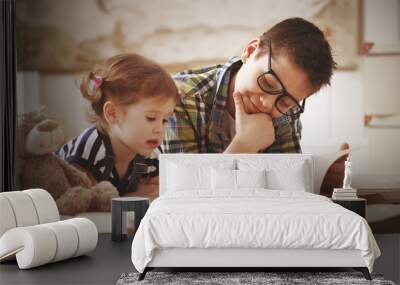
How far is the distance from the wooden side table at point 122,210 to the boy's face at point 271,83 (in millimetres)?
1582

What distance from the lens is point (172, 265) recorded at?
184 inches

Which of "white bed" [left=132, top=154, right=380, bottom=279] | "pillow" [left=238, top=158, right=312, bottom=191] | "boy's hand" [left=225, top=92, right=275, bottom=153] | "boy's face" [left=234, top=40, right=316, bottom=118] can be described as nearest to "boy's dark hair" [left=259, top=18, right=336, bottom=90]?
"boy's face" [left=234, top=40, right=316, bottom=118]

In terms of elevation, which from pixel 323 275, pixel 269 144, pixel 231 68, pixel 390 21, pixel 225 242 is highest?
pixel 390 21

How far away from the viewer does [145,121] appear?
6.96 m

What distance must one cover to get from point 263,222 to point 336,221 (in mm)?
539

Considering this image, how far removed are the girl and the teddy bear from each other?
9 centimetres

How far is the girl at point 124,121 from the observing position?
6.97 m

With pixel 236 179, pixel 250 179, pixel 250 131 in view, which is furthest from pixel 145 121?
pixel 250 179

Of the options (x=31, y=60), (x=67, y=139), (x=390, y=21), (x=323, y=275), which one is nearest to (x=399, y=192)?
(x=390, y=21)

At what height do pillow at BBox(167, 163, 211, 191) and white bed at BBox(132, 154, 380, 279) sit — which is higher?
pillow at BBox(167, 163, 211, 191)

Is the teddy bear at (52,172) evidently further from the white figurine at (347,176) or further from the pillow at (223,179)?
the white figurine at (347,176)

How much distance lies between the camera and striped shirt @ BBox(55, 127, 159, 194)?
23.0 ft

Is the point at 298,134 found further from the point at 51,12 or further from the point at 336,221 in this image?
the point at 51,12

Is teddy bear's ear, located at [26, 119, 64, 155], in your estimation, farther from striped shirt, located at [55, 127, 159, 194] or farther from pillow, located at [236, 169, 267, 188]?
pillow, located at [236, 169, 267, 188]
